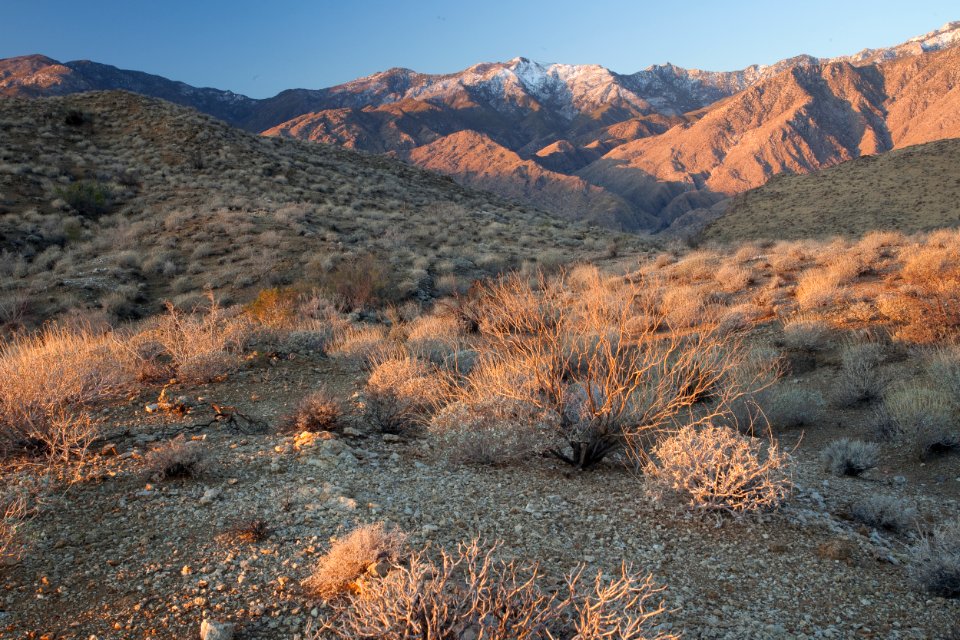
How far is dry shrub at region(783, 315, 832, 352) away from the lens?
32.9 ft

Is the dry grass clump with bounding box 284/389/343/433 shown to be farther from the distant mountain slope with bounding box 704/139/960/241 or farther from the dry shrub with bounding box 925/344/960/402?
the distant mountain slope with bounding box 704/139/960/241

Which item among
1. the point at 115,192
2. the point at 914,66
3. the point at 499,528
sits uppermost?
the point at 914,66

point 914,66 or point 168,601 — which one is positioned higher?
point 914,66

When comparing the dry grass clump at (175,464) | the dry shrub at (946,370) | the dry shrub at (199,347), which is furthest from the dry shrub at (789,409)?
the dry shrub at (199,347)

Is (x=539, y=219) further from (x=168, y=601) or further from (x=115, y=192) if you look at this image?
(x=168, y=601)

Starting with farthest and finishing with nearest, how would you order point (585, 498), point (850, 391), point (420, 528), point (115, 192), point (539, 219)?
1. point (539, 219)
2. point (115, 192)
3. point (850, 391)
4. point (585, 498)
5. point (420, 528)

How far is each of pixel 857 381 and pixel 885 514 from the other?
3.92 meters

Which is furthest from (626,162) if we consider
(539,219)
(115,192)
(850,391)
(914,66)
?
(850,391)

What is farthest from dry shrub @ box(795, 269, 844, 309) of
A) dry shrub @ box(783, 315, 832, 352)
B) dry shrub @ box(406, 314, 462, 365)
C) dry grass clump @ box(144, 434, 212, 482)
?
dry grass clump @ box(144, 434, 212, 482)

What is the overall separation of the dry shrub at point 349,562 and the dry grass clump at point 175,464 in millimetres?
1828

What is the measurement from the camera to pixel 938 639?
3.19 metres

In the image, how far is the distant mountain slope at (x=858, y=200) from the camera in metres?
30.6

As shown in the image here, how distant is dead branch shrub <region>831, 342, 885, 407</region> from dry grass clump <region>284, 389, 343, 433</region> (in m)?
6.63

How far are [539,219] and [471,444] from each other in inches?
1190
